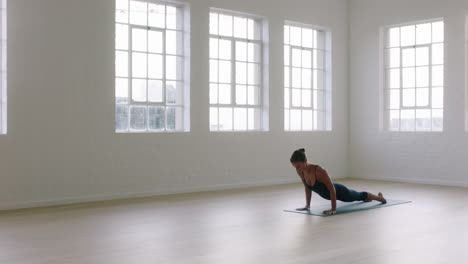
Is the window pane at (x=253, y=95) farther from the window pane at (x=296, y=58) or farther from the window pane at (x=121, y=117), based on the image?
the window pane at (x=121, y=117)

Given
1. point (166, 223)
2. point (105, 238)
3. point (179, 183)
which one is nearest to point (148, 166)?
point (179, 183)

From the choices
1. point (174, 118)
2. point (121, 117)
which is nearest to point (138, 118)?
point (121, 117)

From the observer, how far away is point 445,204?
23.7ft

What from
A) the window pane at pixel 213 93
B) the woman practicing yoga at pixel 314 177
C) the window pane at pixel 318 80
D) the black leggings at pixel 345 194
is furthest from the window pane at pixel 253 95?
the woman practicing yoga at pixel 314 177

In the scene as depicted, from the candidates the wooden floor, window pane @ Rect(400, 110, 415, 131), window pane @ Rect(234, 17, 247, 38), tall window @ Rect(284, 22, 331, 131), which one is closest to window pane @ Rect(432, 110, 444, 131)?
window pane @ Rect(400, 110, 415, 131)

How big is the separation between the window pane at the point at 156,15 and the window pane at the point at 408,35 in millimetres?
4523

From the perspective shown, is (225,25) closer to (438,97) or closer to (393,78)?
(393,78)

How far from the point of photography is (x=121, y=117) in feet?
25.9

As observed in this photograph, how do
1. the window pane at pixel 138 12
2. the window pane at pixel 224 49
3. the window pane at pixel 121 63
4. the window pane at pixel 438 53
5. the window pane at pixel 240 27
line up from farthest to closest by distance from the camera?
1. the window pane at pixel 438 53
2. the window pane at pixel 240 27
3. the window pane at pixel 224 49
4. the window pane at pixel 138 12
5. the window pane at pixel 121 63

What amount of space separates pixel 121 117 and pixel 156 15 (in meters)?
1.59

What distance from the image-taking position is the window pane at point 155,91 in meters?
8.20

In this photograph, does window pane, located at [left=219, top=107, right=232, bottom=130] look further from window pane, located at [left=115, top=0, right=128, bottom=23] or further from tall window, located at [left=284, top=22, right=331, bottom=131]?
window pane, located at [left=115, top=0, right=128, bottom=23]

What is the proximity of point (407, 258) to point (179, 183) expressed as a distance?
4716mm

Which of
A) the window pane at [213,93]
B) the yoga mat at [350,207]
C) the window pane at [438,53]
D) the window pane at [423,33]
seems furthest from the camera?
the window pane at [423,33]
